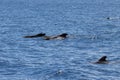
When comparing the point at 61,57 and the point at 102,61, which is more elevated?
the point at 102,61

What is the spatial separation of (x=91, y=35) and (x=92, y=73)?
33.3 m

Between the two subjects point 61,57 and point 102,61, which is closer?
point 102,61

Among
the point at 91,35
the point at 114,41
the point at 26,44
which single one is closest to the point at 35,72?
the point at 26,44

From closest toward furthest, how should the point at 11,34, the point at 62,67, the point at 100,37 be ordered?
the point at 62,67 → the point at 100,37 → the point at 11,34

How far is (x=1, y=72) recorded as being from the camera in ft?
149

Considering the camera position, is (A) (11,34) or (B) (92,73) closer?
(B) (92,73)

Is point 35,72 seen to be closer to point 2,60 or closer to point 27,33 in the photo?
point 2,60

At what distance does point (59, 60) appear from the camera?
5191cm

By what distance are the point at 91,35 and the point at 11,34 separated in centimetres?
1398

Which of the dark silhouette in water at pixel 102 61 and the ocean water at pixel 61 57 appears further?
the dark silhouette in water at pixel 102 61

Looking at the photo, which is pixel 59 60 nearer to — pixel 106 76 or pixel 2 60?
pixel 2 60

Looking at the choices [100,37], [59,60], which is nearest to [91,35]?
[100,37]

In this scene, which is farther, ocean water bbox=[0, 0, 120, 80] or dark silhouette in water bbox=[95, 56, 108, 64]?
dark silhouette in water bbox=[95, 56, 108, 64]

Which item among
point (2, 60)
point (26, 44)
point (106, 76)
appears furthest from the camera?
point (26, 44)
